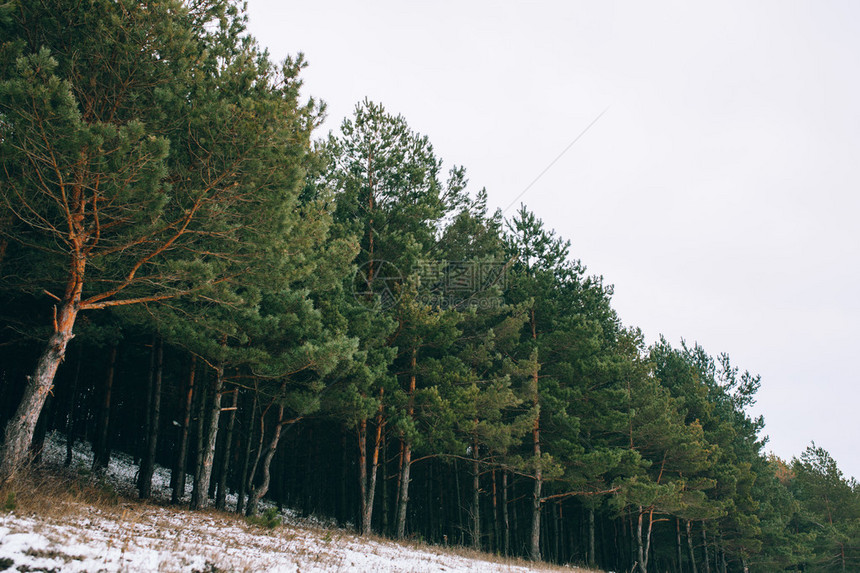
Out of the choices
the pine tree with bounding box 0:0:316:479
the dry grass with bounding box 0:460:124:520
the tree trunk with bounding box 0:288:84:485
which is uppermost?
the pine tree with bounding box 0:0:316:479

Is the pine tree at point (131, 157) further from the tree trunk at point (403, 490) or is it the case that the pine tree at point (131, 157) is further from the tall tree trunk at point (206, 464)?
the tree trunk at point (403, 490)

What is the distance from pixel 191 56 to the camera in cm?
892

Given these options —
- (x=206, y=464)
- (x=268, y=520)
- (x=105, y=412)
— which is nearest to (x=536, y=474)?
(x=268, y=520)

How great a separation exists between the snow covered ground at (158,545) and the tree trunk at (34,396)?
0.89m

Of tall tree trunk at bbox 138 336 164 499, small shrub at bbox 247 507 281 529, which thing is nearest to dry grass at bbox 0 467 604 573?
small shrub at bbox 247 507 281 529

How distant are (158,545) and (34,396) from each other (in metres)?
4.02

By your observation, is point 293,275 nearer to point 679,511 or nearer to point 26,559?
point 26,559

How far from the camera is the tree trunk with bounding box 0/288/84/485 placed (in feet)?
25.5

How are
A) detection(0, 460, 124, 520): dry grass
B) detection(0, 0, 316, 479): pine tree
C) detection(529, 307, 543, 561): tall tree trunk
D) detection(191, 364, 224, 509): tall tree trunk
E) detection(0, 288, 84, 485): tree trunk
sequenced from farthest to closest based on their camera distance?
detection(529, 307, 543, 561): tall tree trunk → detection(191, 364, 224, 509): tall tree trunk → detection(0, 288, 84, 485): tree trunk → detection(0, 0, 316, 479): pine tree → detection(0, 460, 124, 520): dry grass

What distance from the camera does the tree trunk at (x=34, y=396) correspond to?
7.77 meters

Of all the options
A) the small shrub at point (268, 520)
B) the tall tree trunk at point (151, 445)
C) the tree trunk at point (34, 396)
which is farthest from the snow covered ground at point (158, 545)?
the tall tree trunk at point (151, 445)

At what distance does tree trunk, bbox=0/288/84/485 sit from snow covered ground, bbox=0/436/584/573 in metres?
0.89

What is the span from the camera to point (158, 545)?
6402 mm

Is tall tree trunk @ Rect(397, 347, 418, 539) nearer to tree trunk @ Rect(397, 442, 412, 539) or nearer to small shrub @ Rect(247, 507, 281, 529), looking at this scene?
tree trunk @ Rect(397, 442, 412, 539)
